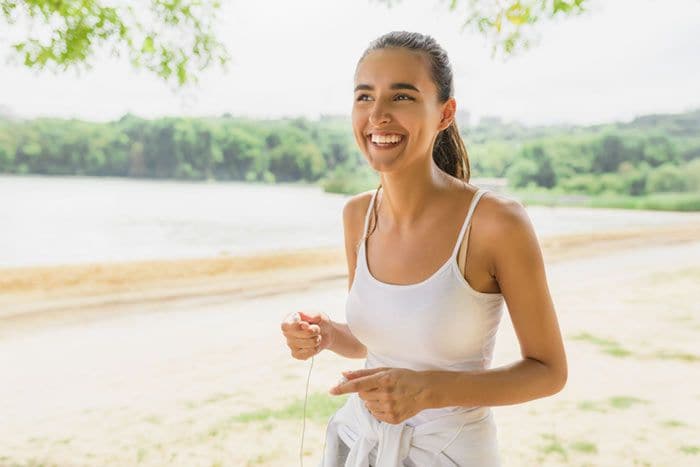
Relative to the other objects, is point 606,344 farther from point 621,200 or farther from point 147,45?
point 621,200

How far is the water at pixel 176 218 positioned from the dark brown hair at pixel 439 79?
9.17 metres

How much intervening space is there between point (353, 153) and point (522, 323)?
42.6 ft

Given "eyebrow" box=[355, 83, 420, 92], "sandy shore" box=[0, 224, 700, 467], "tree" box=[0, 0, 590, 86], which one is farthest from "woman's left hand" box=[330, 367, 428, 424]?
"sandy shore" box=[0, 224, 700, 467]

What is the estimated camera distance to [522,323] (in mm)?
991

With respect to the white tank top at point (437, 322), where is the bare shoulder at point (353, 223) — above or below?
above

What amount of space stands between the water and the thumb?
9211 millimetres

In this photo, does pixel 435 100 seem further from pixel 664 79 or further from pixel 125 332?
pixel 664 79

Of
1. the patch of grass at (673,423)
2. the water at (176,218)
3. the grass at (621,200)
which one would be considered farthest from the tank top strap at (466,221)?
the grass at (621,200)

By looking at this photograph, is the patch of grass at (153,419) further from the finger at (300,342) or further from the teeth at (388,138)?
the teeth at (388,138)

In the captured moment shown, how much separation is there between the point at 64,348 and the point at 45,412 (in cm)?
139

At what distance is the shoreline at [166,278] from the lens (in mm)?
6859

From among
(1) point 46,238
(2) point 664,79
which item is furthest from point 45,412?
(2) point 664,79

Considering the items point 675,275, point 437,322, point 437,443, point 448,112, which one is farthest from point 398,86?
point 675,275

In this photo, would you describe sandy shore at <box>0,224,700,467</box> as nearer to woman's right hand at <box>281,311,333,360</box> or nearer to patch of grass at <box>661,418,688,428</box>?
patch of grass at <box>661,418,688,428</box>
